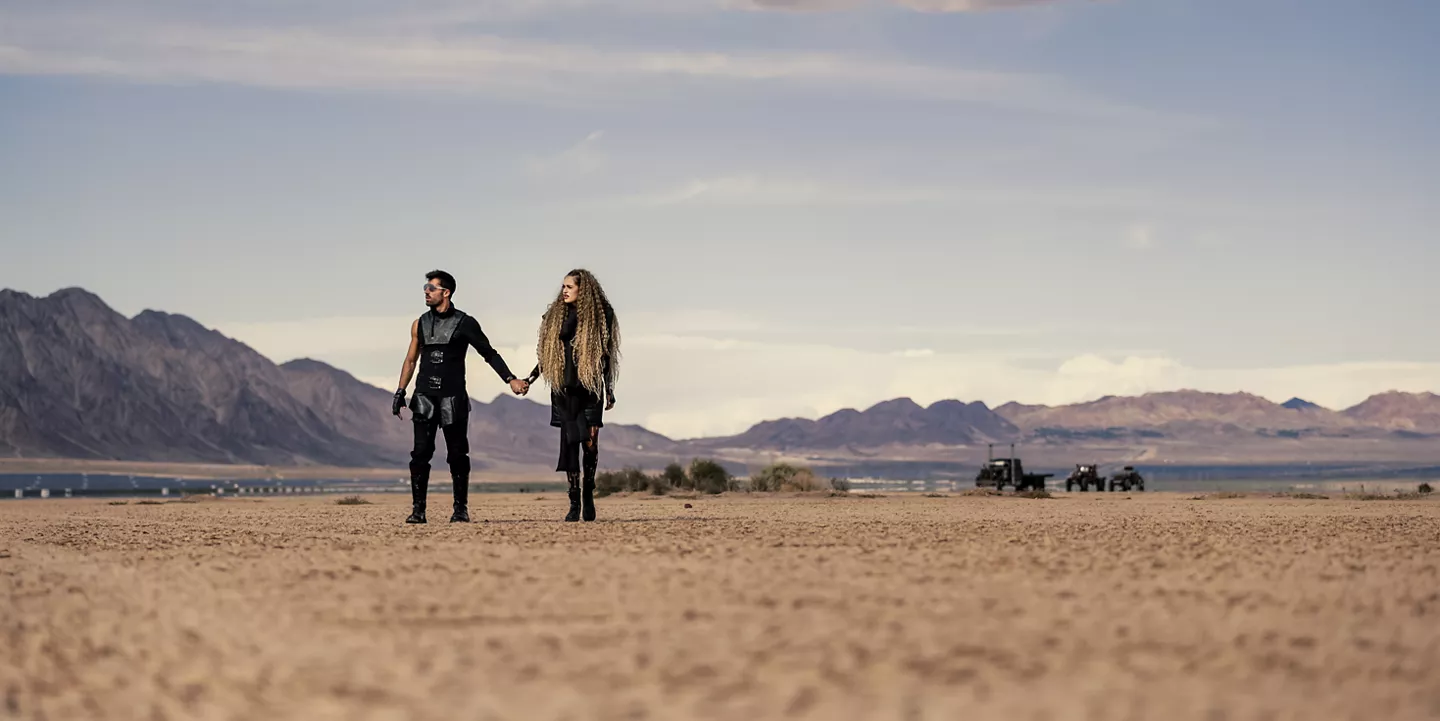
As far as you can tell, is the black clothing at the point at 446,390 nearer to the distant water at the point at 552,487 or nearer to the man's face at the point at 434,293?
the man's face at the point at 434,293

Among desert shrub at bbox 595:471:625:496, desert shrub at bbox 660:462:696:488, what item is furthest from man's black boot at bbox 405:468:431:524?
desert shrub at bbox 660:462:696:488

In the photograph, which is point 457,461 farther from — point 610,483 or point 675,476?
point 675,476

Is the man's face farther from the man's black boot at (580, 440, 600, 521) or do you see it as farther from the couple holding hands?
the man's black boot at (580, 440, 600, 521)

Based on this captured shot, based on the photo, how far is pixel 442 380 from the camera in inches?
632

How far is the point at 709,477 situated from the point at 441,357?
32.2 metres

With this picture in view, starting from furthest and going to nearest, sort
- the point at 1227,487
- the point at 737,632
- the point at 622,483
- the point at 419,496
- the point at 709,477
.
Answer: the point at 1227,487 → the point at 709,477 → the point at 622,483 → the point at 419,496 → the point at 737,632

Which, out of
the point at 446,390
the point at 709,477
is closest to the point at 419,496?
the point at 446,390

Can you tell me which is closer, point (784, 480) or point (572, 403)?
point (572, 403)

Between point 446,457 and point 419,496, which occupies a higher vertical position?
point 446,457

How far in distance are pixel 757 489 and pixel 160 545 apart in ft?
113

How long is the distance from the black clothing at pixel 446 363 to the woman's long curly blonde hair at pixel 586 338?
17.1 inches

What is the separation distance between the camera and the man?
15977mm

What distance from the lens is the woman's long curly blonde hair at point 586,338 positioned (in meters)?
16.0

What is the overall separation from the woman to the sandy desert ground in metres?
4.77
